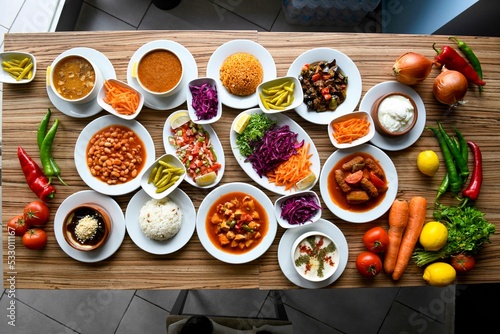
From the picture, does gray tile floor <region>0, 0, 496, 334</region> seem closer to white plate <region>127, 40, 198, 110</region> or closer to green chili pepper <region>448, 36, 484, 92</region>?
white plate <region>127, 40, 198, 110</region>

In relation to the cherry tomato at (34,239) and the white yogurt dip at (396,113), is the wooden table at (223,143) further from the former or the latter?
the white yogurt dip at (396,113)

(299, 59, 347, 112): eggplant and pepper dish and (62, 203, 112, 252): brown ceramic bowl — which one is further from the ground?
(299, 59, 347, 112): eggplant and pepper dish

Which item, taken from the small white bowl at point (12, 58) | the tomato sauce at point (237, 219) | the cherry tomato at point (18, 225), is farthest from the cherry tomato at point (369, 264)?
the small white bowl at point (12, 58)

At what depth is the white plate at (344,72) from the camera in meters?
2.48

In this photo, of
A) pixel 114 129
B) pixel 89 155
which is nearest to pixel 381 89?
pixel 114 129

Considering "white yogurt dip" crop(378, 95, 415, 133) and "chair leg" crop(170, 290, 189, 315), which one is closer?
"white yogurt dip" crop(378, 95, 415, 133)

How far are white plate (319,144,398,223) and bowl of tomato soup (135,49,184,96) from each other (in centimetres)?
100

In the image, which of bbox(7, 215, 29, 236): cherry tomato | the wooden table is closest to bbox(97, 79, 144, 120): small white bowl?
the wooden table

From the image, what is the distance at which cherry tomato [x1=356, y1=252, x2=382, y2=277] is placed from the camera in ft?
7.78

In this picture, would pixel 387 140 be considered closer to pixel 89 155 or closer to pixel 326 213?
pixel 326 213

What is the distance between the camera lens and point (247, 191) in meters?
2.46

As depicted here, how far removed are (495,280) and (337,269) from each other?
100cm

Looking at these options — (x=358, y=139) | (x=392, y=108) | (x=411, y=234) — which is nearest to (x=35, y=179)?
(x=358, y=139)

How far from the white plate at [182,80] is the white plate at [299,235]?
101 cm
